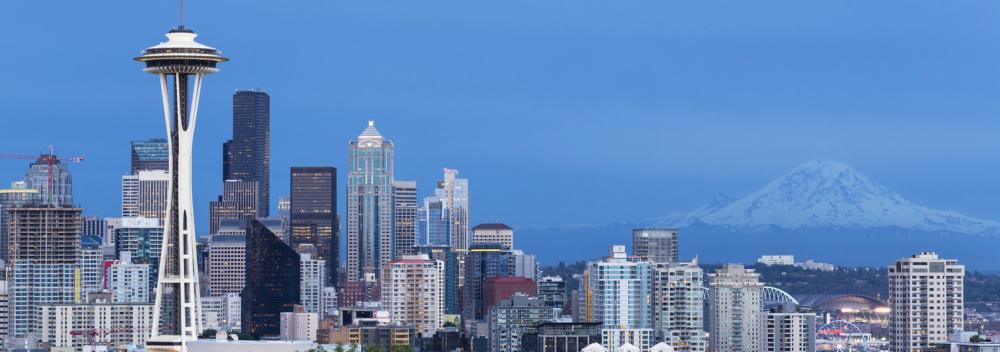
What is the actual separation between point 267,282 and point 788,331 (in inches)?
1969

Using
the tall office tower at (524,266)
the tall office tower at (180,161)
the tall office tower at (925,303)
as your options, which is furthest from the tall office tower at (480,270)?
the tall office tower at (180,161)

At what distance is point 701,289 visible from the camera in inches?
5581

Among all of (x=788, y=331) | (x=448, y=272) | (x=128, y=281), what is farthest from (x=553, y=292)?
(x=788, y=331)

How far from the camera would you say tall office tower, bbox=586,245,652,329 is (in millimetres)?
139875

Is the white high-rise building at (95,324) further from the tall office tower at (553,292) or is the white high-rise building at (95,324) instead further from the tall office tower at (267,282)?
the tall office tower at (553,292)

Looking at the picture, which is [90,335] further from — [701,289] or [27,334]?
[701,289]

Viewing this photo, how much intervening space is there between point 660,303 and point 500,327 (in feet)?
33.8

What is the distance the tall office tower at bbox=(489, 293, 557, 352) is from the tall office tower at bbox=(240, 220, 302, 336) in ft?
62.5


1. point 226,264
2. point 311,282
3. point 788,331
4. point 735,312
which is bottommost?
point 788,331

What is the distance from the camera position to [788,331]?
128000mm

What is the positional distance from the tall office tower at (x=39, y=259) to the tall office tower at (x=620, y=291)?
3469 cm

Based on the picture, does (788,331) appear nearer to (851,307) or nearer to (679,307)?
(679,307)

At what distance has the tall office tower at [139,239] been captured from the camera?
173 m

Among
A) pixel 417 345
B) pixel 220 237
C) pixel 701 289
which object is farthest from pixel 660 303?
pixel 220 237
